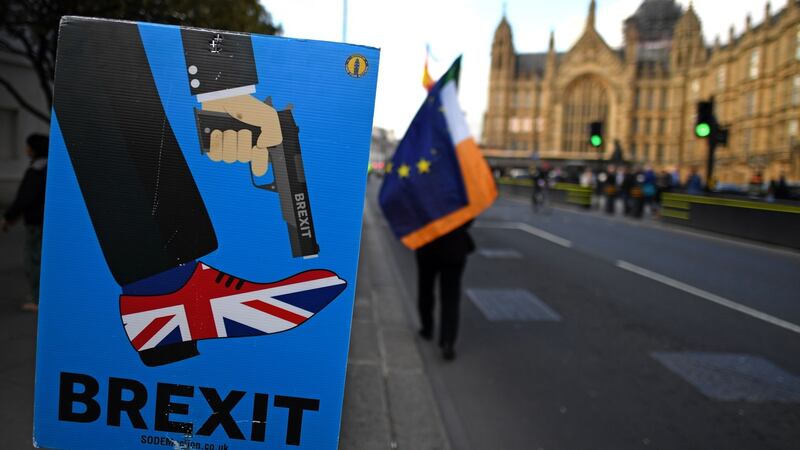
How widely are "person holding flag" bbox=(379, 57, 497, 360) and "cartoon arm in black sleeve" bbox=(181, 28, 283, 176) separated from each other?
345cm

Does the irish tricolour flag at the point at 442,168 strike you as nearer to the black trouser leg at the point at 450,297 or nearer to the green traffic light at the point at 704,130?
the black trouser leg at the point at 450,297

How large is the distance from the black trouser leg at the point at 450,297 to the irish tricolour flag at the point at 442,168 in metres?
0.36

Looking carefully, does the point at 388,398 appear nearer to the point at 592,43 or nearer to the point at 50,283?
the point at 50,283

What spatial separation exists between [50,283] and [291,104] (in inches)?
38.5

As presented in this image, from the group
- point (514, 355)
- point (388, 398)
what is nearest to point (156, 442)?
point (388, 398)

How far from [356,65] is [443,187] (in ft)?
11.4

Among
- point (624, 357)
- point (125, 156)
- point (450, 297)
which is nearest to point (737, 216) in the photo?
point (624, 357)

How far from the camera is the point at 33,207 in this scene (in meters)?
5.98

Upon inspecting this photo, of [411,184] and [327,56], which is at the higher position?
[327,56]

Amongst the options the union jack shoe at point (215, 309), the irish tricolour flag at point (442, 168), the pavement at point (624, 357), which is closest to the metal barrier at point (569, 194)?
the pavement at point (624, 357)

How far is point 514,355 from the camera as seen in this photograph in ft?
18.6

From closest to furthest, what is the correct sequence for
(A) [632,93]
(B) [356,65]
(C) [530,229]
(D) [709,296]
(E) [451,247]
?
1. (B) [356,65]
2. (E) [451,247]
3. (D) [709,296]
4. (C) [530,229]
5. (A) [632,93]

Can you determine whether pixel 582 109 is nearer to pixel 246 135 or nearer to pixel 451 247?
pixel 451 247

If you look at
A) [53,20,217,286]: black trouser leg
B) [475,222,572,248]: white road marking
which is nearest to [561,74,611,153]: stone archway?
[475,222,572,248]: white road marking
